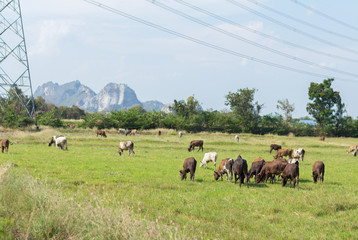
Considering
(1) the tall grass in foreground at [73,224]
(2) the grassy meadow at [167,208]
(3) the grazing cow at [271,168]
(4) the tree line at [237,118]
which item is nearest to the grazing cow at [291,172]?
(2) the grassy meadow at [167,208]

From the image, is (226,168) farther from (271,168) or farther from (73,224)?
(73,224)

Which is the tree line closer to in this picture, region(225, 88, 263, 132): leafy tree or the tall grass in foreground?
region(225, 88, 263, 132): leafy tree

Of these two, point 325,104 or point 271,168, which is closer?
point 271,168

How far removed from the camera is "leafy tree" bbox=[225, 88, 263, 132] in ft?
253

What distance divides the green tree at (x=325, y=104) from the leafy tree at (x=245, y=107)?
45.7 ft

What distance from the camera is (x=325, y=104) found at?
80.9m

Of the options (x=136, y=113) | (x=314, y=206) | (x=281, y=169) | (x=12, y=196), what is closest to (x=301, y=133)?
(x=136, y=113)

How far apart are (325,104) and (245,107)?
1955 cm

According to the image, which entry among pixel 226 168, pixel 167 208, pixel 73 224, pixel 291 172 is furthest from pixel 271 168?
pixel 73 224

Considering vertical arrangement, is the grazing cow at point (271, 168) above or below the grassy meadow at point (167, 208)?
above

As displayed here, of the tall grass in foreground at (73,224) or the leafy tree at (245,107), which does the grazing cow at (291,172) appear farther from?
the leafy tree at (245,107)

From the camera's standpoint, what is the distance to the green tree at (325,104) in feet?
261

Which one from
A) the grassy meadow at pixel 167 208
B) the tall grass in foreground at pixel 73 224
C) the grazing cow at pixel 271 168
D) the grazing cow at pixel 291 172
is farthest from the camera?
the grazing cow at pixel 271 168

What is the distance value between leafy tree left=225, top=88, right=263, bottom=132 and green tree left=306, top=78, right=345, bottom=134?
13.9 meters
